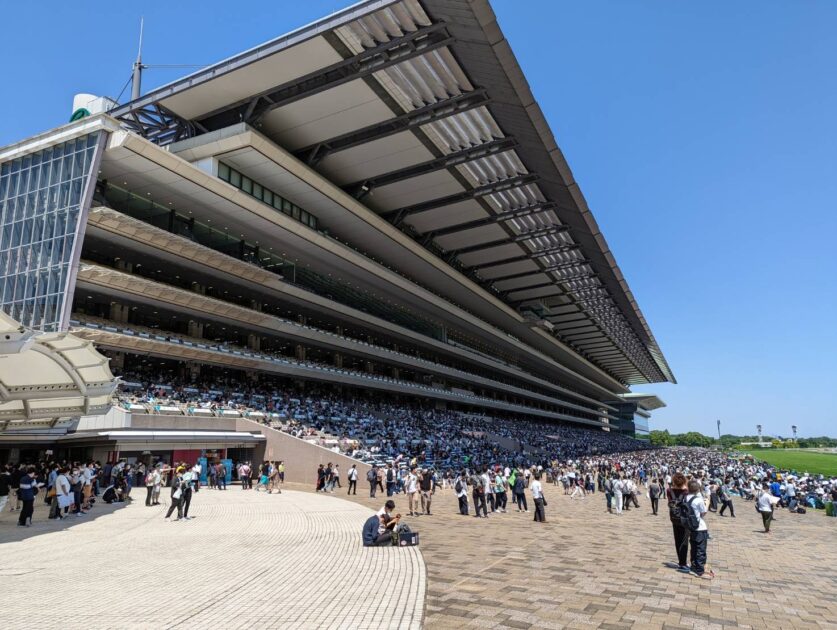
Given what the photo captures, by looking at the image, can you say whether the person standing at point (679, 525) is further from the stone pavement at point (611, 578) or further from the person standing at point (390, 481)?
the person standing at point (390, 481)

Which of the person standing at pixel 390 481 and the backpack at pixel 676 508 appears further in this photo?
the person standing at pixel 390 481

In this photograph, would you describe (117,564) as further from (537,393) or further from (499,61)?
(537,393)

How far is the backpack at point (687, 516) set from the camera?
8.55 m

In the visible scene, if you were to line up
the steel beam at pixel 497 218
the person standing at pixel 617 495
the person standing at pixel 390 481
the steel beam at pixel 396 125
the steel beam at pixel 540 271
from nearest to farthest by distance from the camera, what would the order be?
1. the person standing at pixel 617 495
2. the person standing at pixel 390 481
3. the steel beam at pixel 396 125
4. the steel beam at pixel 497 218
5. the steel beam at pixel 540 271

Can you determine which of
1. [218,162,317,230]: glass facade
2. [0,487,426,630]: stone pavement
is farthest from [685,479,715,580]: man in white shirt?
[218,162,317,230]: glass facade

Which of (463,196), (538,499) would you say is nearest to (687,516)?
(538,499)

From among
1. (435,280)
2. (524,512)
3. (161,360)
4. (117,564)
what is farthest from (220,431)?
(435,280)

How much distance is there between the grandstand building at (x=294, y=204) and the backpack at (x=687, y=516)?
19482mm

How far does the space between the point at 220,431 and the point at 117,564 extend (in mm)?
17793

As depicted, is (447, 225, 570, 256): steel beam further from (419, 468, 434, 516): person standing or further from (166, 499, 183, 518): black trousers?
(166, 499, 183, 518): black trousers

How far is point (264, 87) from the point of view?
85.3 ft

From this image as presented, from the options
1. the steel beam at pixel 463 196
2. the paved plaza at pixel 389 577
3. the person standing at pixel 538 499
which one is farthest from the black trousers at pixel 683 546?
the steel beam at pixel 463 196

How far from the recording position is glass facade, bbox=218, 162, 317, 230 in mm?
29922

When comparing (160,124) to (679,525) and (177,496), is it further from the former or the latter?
(679,525)
